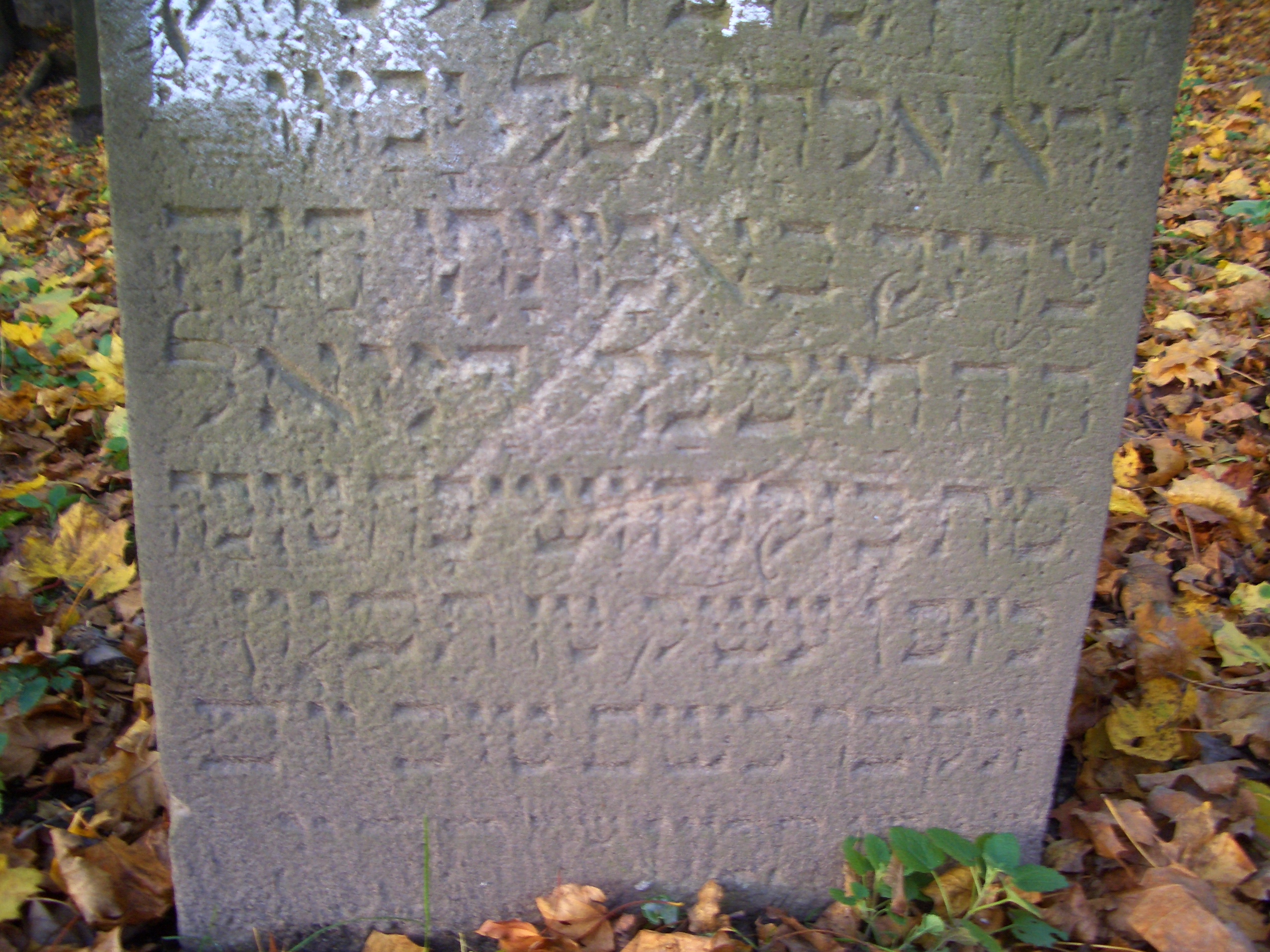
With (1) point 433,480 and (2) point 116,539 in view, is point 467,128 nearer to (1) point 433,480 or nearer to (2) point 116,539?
(1) point 433,480

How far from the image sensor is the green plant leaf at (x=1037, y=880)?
60.9 inches

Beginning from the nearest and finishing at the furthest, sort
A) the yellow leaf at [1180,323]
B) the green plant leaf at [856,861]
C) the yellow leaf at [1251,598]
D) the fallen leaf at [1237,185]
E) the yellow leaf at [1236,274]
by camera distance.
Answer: the green plant leaf at [856,861]
the yellow leaf at [1251,598]
the yellow leaf at [1180,323]
the yellow leaf at [1236,274]
the fallen leaf at [1237,185]

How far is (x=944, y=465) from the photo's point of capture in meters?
1.53

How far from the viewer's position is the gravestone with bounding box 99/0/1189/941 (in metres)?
1.33

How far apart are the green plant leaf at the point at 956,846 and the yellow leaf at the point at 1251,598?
1.21 meters

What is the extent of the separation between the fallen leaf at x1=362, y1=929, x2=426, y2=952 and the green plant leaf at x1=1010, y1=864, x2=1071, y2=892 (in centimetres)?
113

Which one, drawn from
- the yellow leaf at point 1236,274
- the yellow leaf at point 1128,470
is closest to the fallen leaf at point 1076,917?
the yellow leaf at point 1128,470

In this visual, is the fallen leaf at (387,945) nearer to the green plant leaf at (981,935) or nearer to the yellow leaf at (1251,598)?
the green plant leaf at (981,935)

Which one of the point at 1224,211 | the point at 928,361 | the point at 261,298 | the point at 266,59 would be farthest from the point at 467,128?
the point at 1224,211

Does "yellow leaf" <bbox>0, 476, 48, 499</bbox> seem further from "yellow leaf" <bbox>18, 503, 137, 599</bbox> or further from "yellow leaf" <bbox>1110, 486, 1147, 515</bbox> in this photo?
"yellow leaf" <bbox>1110, 486, 1147, 515</bbox>

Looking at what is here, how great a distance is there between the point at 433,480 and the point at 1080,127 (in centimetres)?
121

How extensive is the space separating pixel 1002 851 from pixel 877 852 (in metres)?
0.23

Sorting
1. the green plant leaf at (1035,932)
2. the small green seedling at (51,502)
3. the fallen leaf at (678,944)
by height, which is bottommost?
the fallen leaf at (678,944)

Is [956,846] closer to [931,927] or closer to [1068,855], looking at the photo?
[931,927]
